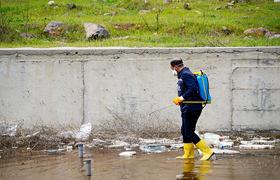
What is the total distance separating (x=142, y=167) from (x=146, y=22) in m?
9.00

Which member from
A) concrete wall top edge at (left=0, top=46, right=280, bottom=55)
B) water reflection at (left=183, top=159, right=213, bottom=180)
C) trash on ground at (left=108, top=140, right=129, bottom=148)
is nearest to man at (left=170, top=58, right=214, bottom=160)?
water reflection at (left=183, top=159, right=213, bottom=180)

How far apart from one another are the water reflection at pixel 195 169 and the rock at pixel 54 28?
324 inches

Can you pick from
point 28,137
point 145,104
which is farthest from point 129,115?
point 28,137

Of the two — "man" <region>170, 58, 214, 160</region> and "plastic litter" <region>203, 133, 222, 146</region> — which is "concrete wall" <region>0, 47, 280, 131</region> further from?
"man" <region>170, 58, 214, 160</region>

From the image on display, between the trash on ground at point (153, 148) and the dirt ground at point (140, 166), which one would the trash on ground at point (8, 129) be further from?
the trash on ground at point (153, 148)

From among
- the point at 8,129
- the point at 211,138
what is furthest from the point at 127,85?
the point at 8,129

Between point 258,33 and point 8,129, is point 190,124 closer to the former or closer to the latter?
point 8,129

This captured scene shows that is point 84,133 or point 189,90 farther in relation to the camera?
point 84,133

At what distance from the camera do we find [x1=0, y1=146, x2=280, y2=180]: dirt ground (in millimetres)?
4773

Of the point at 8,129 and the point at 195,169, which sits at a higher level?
the point at 8,129

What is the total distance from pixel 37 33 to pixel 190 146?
8525 mm

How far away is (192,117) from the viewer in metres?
5.55

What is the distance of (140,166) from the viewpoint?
5.38m

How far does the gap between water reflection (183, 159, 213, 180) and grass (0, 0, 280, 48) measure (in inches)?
161
